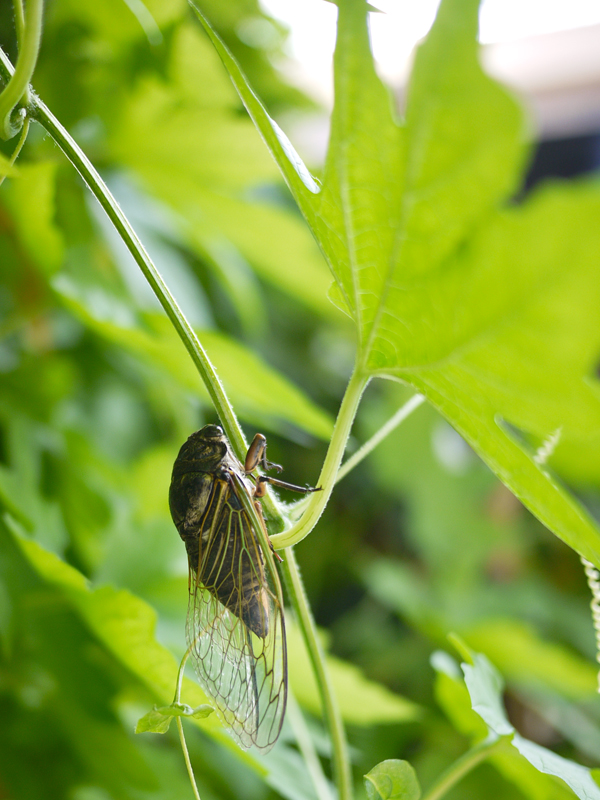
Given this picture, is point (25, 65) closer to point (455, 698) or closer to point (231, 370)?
point (231, 370)

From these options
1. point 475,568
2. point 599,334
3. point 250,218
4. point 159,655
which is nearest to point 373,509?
point 475,568

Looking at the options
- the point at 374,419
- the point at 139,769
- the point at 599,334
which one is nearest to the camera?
the point at 599,334

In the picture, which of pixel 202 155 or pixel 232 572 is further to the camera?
pixel 202 155

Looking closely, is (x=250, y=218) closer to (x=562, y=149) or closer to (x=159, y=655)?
(x=159, y=655)

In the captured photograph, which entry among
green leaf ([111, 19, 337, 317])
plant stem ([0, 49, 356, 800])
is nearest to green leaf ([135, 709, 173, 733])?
plant stem ([0, 49, 356, 800])

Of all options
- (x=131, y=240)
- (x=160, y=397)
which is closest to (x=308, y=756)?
(x=131, y=240)

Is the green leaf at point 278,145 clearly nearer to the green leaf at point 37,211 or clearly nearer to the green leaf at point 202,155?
the green leaf at point 37,211

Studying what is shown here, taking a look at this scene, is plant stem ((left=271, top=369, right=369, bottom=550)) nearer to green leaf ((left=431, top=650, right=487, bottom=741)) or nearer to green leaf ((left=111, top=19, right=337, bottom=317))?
green leaf ((left=431, top=650, right=487, bottom=741))
